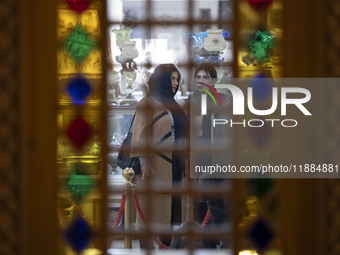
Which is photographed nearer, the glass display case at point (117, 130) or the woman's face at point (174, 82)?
the glass display case at point (117, 130)

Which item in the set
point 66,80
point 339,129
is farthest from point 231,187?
point 66,80

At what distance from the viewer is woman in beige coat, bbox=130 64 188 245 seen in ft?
10.6

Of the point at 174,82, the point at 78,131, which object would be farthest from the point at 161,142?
the point at 78,131

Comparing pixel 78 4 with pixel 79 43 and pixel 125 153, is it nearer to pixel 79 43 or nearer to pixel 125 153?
pixel 79 43

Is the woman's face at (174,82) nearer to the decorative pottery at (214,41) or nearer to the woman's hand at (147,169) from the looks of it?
the decorative pottery at (214,41)

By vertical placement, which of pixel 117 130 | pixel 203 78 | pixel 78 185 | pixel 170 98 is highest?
pixel 203 78

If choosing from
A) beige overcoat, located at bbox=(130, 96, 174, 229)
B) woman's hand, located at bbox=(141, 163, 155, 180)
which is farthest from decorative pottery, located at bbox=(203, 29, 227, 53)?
woman's hand, located at bbox=(141, 163, 155, 180)

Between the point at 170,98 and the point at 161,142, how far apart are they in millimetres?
273

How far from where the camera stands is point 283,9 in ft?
9.84

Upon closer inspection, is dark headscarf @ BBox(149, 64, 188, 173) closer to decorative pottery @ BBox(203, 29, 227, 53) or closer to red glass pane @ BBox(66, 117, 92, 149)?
decorative pottery @ BBox(203, 29, 227, 53)

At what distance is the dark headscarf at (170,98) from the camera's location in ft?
10.7

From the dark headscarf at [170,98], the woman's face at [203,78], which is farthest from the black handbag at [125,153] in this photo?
the woman's face at [203,78]

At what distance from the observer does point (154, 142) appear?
324cm

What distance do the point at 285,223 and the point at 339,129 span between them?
1.98 feet
